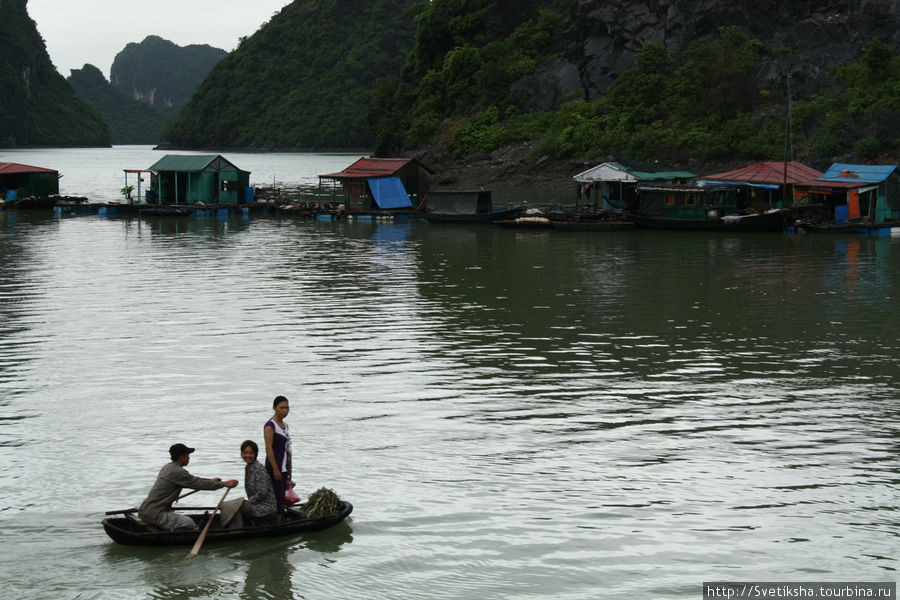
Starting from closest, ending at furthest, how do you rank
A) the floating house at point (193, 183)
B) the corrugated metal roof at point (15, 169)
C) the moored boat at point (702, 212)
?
the moored boat at point (702, 212)
the floating house at point (193, 183)
the corrugated metal roof at point (15, 169)

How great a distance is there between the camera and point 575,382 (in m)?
18.9

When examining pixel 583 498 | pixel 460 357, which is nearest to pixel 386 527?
pixel 583 498

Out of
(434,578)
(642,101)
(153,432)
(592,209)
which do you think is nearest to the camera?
(434,578)

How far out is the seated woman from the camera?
11.7 m

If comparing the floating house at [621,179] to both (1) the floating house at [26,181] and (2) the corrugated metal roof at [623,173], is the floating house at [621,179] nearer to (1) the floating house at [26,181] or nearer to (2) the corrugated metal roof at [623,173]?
(2) the corrugated metal roof at [623,173]

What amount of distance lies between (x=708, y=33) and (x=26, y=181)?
2464 inches

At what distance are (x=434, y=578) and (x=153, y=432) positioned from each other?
7038 millimetres

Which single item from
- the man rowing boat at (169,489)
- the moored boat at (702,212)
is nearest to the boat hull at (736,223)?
the moored boat at (702,212)

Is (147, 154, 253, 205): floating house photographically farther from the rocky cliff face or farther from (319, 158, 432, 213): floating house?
the rocky cliff face

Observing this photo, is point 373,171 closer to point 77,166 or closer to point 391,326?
point 391,326

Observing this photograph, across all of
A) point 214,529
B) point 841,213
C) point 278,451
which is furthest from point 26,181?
point 214,529

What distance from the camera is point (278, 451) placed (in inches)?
474

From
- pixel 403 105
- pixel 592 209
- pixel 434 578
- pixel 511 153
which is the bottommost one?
pixel 434 578

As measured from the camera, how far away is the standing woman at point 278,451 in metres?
11.9
